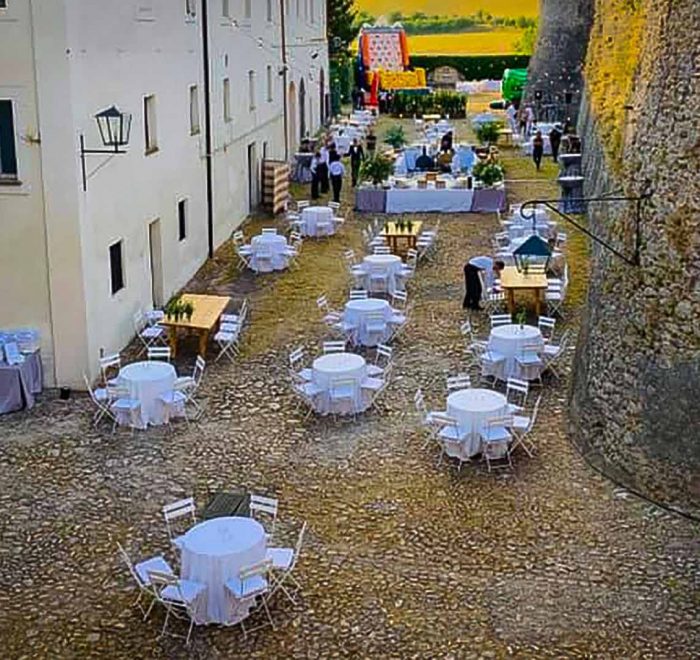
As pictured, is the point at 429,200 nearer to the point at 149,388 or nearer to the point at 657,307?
the point at 149,388

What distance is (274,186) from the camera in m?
30.4

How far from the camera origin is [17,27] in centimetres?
1566

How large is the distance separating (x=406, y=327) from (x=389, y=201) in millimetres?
11406

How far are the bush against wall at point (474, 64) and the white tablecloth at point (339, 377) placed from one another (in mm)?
55589

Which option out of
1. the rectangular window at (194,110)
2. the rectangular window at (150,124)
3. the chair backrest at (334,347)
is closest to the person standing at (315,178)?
the rectangular window at (194,110)

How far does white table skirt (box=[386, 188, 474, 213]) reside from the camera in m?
30.5

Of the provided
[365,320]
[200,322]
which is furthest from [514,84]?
[200,322]

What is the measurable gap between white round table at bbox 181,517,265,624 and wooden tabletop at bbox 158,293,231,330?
25.1ft

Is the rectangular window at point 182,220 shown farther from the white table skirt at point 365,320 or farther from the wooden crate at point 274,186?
the wooden crate at point 274,186

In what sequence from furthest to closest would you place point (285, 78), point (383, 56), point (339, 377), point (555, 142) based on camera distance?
point (383, 56) → point (555, 142) → point (285, 78) → point (339, 377)

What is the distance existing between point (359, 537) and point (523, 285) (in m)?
8.52

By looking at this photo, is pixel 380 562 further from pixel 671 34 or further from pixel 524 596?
pixel 671 34

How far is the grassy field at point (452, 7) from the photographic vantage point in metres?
80.0

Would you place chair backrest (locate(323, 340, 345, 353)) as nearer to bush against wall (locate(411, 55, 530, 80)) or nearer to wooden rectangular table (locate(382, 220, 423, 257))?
wooden rectangular table (locate(382, 220, 423, 257))
